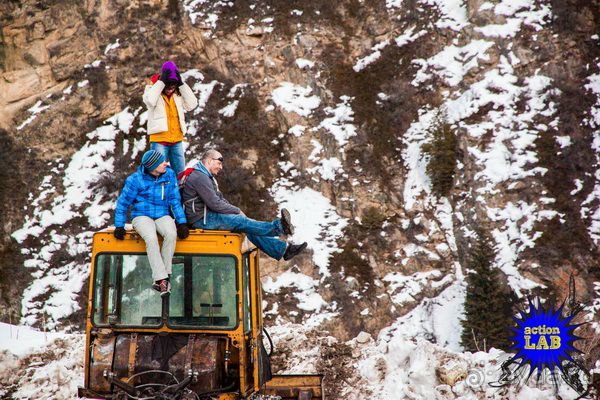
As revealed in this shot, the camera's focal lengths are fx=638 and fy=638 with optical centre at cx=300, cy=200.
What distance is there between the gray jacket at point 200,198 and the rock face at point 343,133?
15.8 metres

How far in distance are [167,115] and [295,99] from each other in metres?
20.3

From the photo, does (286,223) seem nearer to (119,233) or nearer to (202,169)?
(202,169)

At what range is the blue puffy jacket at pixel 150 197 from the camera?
696cm

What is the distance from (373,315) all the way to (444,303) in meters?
2.63

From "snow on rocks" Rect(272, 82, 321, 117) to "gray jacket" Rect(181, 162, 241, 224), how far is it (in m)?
21.9

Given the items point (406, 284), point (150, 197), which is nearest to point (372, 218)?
point (406, 284)

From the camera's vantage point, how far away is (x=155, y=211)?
22.8 ft

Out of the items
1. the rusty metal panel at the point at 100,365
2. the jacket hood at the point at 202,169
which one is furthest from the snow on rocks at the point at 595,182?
the rusty metal panel at the point at 100,365

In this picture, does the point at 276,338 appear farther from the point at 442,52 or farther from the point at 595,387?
the point at 442,52

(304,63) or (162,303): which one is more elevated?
(304,63)

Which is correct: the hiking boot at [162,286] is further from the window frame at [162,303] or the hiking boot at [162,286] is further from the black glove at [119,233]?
the black glove at [119,233]

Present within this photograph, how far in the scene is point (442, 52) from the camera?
100.0ft

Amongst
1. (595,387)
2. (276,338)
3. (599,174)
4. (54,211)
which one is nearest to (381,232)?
(599,174)

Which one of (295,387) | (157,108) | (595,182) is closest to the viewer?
(295,387)
